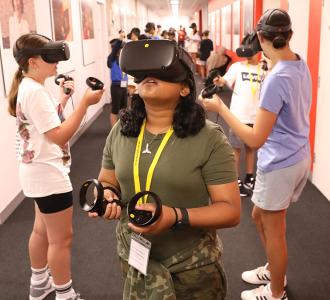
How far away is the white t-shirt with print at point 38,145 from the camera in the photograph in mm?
1845

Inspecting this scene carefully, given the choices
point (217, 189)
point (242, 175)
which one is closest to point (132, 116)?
→ point (217, 189)

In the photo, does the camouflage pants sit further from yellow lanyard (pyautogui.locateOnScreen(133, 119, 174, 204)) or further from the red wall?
the red wall

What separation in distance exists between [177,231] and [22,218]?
258cm

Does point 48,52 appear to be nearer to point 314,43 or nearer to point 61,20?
point 314,43

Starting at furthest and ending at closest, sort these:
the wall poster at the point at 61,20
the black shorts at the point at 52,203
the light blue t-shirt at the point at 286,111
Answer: the wall poster at the point at 61,20 < the black shorts at the point at 52,203 < the light blue t-shirt at the point at 286,111

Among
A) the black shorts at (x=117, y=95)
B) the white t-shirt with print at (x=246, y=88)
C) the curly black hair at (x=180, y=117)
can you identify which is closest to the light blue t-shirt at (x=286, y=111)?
the curly black hair at (x=180, y=117)

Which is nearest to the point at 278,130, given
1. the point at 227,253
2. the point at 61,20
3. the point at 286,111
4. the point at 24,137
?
the point at 286,111

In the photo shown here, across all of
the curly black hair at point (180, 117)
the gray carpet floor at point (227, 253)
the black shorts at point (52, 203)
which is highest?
the curly black hair at point (180, 117)

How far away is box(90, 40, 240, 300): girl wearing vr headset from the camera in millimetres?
1232

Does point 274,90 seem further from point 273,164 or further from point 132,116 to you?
point 132,116

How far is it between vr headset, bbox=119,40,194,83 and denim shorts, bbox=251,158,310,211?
2.93 ft

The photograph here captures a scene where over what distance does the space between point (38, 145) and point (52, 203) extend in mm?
284

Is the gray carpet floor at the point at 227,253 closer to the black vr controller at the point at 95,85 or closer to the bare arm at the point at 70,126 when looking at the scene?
the bare arm at the point at 70,126

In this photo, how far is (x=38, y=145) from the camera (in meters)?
1.93
